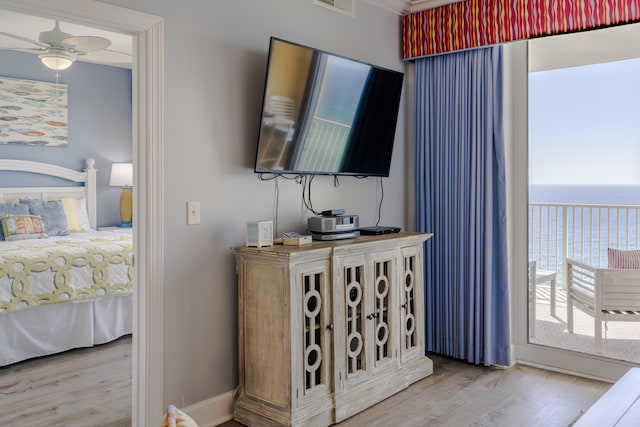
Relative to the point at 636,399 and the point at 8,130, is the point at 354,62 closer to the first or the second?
the point at 636,399

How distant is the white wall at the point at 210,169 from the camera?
8.63 ft

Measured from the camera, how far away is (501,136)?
11.9 ft

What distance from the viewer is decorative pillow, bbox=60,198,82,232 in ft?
18.5

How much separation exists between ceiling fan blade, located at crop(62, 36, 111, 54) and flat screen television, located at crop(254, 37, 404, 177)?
1924 millimetres

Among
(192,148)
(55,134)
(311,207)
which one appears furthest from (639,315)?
(55,134)

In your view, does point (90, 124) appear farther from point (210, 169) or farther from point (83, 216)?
point (210, 169)

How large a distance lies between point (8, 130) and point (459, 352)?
485 centimetres

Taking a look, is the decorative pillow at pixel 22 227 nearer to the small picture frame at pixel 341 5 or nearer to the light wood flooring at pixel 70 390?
the light wood flooring at pixel 70 390

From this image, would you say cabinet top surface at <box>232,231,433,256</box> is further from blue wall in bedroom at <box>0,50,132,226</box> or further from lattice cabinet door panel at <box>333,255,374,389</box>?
blue wall in bedroom at <box>0,50,132,226</box>

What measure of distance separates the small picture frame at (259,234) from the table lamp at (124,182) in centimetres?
370

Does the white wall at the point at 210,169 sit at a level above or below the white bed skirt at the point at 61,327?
above

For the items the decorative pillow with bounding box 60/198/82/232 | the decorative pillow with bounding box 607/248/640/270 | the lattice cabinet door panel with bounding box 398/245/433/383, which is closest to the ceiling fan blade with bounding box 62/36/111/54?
the decorative pillow with bounding box 60/198/82/232

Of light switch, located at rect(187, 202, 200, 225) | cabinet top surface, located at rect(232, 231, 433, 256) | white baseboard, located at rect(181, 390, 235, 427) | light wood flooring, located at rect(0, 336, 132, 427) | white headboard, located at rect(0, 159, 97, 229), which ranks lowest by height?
light wood flooring, located at rect(0, 336, 132, 427)

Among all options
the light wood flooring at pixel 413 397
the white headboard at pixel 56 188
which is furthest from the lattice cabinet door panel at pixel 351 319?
the white headboard at pixel 56 188
